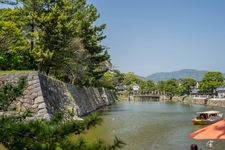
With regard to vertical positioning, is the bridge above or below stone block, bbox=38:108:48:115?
above

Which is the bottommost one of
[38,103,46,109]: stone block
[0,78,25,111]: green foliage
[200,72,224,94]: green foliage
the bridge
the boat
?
the boat

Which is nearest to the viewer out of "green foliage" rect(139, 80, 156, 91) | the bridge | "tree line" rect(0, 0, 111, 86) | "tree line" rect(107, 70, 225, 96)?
"tree line" rect(0, 0, 111, 86)

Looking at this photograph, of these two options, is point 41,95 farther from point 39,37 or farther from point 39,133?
point 39,133

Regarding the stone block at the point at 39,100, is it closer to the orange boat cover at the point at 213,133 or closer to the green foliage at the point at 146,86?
the orange boat cover at the point at 213,133

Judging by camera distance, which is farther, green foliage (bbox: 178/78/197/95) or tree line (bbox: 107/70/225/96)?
green foliage (bbox: 178/78/197/95)

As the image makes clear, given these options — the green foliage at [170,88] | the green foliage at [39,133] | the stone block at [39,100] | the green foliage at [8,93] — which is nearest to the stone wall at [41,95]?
the stone block at [39,100]

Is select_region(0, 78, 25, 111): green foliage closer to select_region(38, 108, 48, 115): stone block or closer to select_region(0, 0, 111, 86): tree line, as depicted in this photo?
select_region(38, 108, 48, 115): stone block

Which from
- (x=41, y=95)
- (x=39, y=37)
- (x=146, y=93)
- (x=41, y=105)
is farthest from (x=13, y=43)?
(x=146, y=93)

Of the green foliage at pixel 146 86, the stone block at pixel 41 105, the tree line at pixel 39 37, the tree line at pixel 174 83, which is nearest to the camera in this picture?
the stone block at pixel 41 105

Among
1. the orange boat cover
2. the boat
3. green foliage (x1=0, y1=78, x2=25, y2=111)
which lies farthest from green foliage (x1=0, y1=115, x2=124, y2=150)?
the boat

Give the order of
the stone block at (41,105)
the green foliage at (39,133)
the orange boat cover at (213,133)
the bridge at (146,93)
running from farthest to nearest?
the bridge at (146,93) < the stone block at (41,105) < the orange boat cover at (213,133) < the green foliage at (39,133)

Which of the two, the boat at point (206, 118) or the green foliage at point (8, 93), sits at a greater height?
the green foliage at point (8, 93)

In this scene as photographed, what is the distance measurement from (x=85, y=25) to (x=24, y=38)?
10730 mm

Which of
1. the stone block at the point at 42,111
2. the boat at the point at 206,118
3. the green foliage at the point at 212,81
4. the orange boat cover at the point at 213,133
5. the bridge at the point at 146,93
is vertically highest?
the green foliage at the point at 212,81
